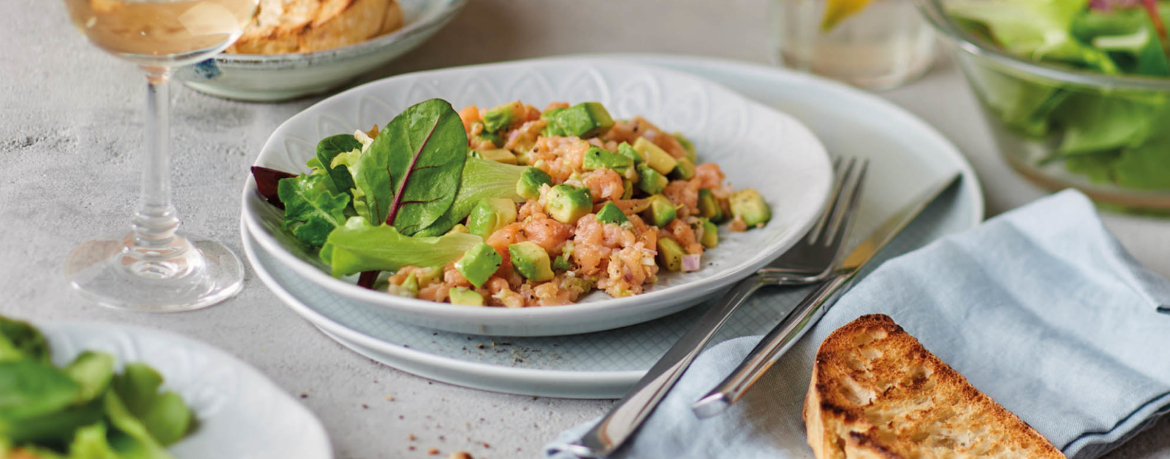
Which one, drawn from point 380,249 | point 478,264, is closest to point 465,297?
point 478,264

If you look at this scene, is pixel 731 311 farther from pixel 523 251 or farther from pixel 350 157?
pixel 350 157

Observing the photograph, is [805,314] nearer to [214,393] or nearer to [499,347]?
[499,347]

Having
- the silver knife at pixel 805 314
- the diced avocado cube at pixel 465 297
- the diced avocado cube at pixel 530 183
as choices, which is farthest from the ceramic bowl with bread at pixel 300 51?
the silver knife at pixel 805 314

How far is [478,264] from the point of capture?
167cm

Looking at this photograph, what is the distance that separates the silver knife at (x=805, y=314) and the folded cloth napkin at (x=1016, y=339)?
1.6 inches

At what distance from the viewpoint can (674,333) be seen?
72.4 inches

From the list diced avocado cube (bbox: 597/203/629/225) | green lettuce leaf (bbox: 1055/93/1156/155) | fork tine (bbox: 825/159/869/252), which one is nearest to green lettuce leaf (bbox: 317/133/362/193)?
diced avocado cube (bbox: 597/203/629/225)

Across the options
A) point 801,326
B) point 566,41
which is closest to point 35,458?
point 801,326

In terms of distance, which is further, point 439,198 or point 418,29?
point 418,29

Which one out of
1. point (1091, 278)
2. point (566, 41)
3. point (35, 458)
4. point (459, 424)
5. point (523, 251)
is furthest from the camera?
point (566, 41)

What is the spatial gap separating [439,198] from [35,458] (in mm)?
889

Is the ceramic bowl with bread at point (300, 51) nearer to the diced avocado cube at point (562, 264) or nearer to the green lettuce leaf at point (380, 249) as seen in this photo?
the green lettuce leaf at point (380, 249)

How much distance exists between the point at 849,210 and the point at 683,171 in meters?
0.47

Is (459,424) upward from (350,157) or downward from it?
downward
